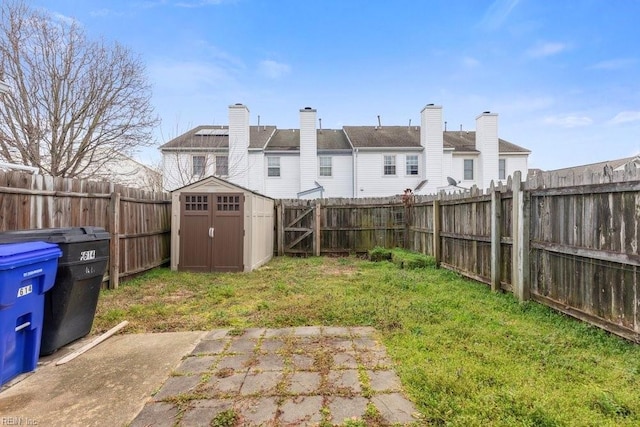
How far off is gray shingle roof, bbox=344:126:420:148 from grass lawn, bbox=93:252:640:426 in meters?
11.4

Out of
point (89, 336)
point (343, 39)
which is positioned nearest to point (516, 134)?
point (343, 39)

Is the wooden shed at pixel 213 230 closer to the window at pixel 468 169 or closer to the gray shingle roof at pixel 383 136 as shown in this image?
the gray shingle roof at pixel 383 136

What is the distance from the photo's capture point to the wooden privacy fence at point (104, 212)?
429cm

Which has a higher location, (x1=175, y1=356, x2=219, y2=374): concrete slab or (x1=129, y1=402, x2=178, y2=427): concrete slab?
(x1=129, y1=402, x2=178, y2=427): concrete slab

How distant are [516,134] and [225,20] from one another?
18.3 m

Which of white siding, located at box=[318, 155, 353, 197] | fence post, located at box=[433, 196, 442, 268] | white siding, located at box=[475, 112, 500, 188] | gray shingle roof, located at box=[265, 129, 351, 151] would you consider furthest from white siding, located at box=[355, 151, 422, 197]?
fence post, located at box=[433, 196, 442, 268]

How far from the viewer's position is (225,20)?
10.3 metres

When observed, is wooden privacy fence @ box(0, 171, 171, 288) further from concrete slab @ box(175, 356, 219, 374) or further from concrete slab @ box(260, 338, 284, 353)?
concrete slab @ box(260, 338, 284, 353)

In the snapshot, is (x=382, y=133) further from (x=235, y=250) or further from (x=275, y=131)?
(x=235, y=250)

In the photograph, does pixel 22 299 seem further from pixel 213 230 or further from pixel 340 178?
pixel 340 178

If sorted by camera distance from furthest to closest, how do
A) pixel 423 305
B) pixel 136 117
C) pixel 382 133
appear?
pixel 382 133 < pixel 136 117 < pixel 423 305

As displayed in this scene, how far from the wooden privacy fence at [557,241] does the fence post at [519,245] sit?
0.01 metres

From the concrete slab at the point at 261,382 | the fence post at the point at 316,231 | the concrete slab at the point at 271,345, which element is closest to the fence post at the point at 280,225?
the fence post at the point at 316,231

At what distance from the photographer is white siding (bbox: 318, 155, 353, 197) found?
17469 millimetres
